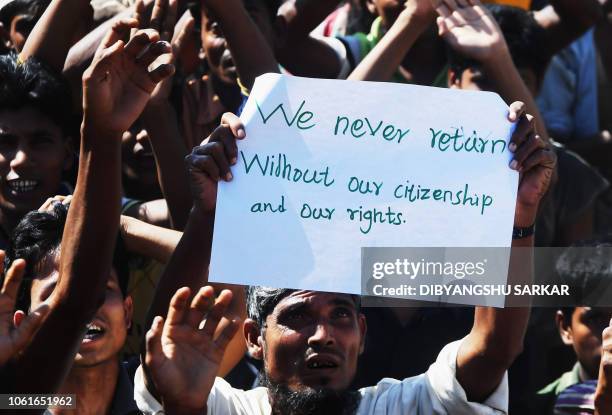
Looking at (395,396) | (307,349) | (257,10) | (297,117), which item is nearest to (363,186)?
(297,117)

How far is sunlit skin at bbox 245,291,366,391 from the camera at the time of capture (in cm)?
349

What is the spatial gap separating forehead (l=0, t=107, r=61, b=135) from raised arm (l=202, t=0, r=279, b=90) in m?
0.68

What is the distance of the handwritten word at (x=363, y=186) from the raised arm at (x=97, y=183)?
1.98ft

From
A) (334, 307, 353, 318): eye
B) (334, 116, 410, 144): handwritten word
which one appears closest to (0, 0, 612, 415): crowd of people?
(334, 307, 353, 318): eye

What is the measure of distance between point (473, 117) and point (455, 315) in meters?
1.12

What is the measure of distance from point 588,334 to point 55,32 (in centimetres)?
218

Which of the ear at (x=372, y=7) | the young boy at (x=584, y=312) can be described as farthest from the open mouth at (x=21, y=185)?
the young boy at (x=584, y=312)

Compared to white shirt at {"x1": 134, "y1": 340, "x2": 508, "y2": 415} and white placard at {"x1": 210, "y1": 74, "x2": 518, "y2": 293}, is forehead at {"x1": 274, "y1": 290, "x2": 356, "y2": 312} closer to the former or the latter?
white shirt at {"x1": 134, "y1": 340, "x2": 508, "y2": 415}

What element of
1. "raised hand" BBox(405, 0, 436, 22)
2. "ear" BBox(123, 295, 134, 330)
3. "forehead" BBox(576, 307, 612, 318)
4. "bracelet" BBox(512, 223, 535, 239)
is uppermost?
"raised hand" BBox(405, 0, 436, 22)

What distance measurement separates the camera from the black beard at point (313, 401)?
3424mm

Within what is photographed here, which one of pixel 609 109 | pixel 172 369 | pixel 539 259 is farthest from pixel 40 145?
pixel 609 109

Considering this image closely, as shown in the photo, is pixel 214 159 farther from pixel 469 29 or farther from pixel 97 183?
pixel 469 29

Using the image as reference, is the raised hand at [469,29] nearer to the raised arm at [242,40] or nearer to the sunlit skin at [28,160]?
the raised arm at [242,40]

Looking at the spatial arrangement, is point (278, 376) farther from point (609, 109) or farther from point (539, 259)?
point (609, 109)
